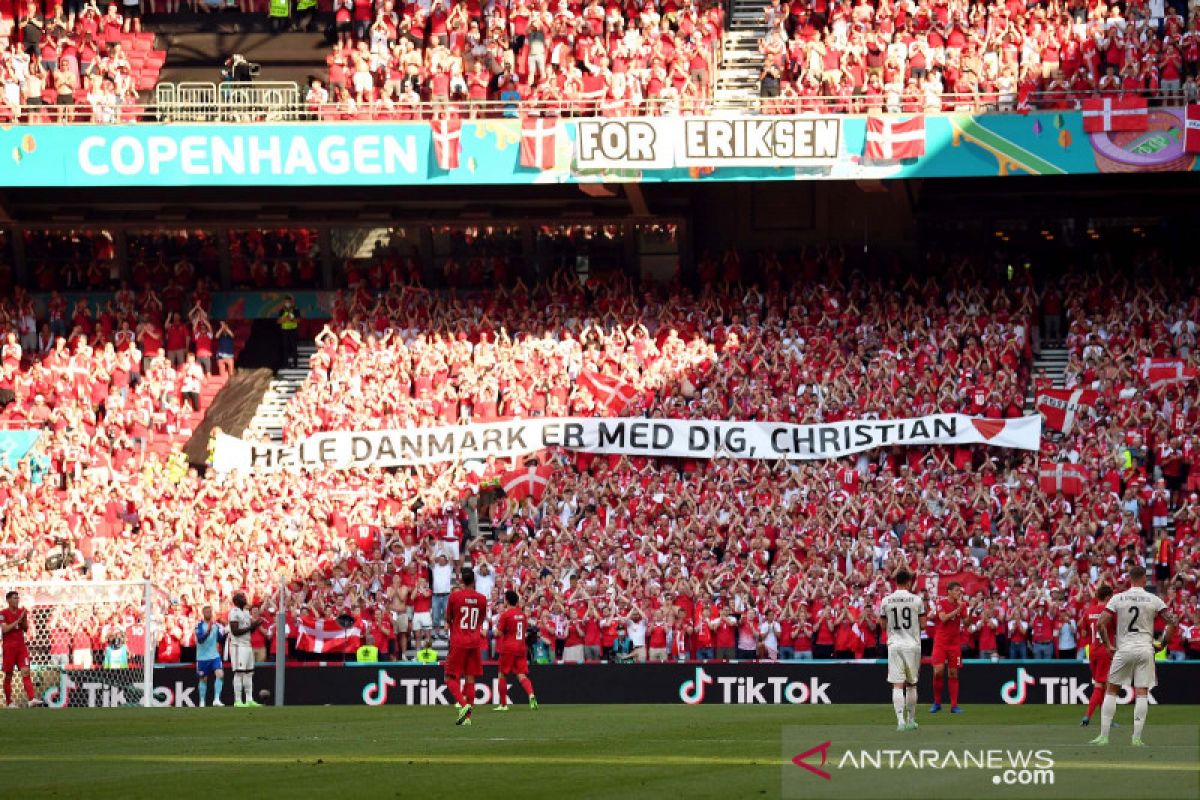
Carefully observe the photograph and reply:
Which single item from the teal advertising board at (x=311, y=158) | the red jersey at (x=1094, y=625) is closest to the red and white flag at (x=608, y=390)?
the teal advertising board at (x=311, y=158)

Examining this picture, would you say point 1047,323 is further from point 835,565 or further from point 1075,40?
point 835,565

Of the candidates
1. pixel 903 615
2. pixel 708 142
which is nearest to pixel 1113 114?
pixel 708 142

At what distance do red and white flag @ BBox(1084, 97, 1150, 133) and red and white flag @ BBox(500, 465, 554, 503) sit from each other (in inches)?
466

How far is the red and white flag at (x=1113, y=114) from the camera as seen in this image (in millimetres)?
34781

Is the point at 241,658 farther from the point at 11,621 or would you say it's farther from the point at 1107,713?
the point at 1107,713

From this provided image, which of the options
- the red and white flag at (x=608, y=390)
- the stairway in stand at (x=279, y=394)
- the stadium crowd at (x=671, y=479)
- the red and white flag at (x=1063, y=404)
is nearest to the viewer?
the stadium crowd at (x=671, y=479)

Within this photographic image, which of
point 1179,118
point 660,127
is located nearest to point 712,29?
point 660,127

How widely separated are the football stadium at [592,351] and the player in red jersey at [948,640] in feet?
0.17

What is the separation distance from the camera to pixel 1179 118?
1359 inches

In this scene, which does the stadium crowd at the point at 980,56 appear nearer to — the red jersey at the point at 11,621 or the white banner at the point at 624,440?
the white banner at the point at 624,440

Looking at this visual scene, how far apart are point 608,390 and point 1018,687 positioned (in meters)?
11.7

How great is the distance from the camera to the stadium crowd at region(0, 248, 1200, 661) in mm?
30109

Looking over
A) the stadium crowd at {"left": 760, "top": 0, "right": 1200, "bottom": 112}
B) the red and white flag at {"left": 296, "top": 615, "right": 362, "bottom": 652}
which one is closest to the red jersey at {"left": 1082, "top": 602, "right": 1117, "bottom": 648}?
the red and white flag at {"left": 296, "top": 615, "right": 362, "bottom": 652}

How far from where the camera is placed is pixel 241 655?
2650 cm
